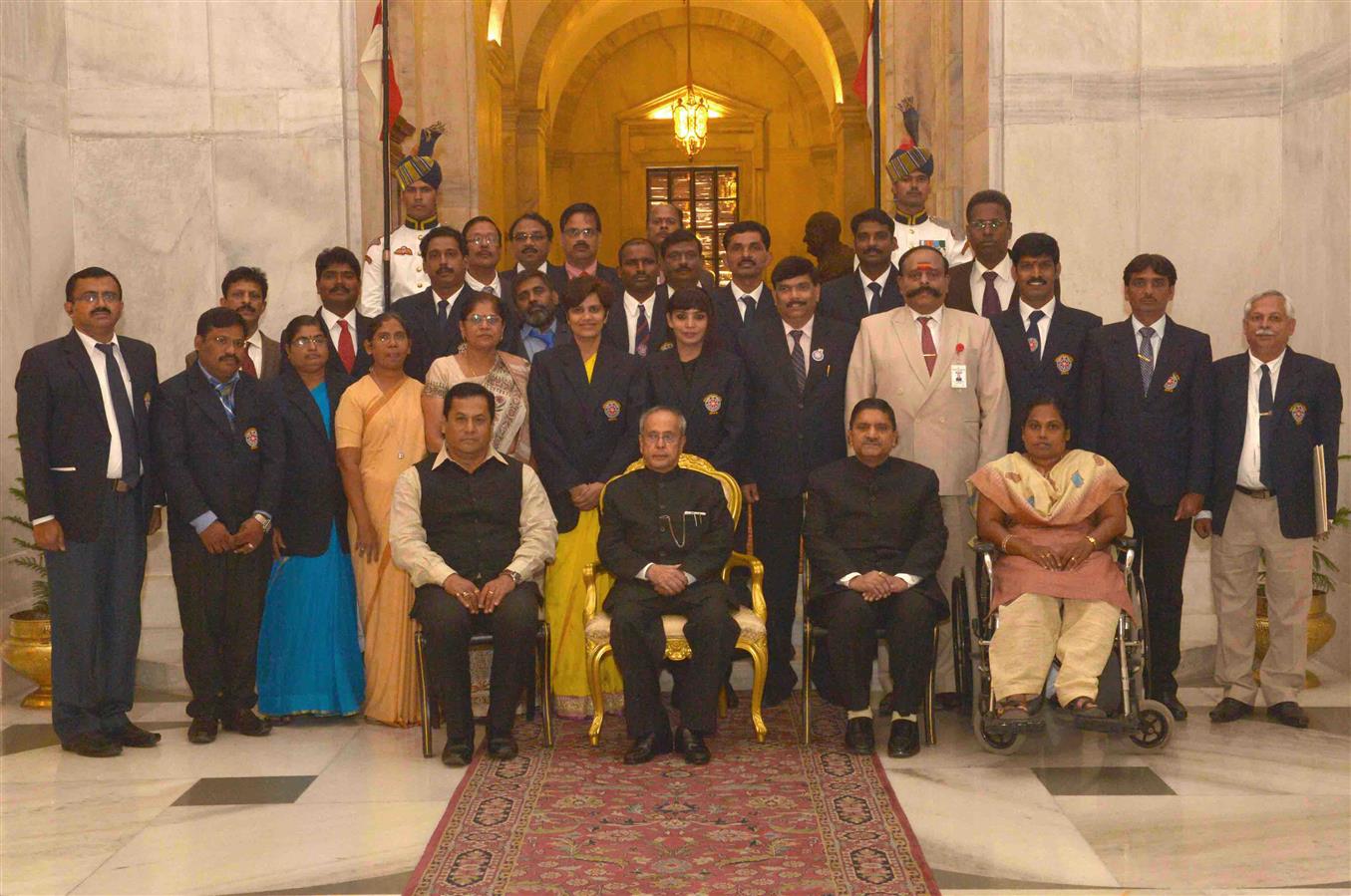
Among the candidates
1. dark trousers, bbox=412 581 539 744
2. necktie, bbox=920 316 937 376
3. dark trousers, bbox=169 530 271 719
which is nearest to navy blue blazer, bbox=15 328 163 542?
dark trousers, bbox=169 530 271 719

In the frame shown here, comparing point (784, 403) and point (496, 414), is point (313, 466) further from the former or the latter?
point (784, 403)

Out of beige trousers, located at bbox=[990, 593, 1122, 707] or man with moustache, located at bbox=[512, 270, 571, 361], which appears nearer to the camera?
beige trousers, located at bbox=[990, 593, 1122, 707]

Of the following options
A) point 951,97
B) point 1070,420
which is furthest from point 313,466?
point 951,97

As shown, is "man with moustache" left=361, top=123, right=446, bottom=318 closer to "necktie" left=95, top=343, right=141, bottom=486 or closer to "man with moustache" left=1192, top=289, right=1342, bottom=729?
"necktie" left=95, top=343, right=141, bottom=486

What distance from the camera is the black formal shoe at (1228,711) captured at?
6164 mm

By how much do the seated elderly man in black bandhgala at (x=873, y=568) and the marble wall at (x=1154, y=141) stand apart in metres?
2.29

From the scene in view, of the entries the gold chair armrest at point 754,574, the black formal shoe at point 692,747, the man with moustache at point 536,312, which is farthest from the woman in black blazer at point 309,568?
the gold chair armrest at point 754,574

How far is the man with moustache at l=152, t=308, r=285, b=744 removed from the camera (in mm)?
6035

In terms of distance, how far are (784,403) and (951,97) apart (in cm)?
431

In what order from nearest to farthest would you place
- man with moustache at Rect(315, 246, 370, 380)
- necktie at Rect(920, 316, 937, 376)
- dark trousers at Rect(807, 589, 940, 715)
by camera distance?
dark trousers at Rect(807, 589, 940, 715) → necktie at Rect(920, 316, 937, 376) → man with moustache at Rect(315, 246, 370, 380)

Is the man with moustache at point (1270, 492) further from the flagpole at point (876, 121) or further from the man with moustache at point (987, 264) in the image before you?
the flagpole at point (876, 121)

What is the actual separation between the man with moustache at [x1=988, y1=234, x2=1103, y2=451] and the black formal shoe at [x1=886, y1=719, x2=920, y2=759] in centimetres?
132

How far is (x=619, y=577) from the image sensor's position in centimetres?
595

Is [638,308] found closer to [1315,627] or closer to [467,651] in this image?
[467,651]
